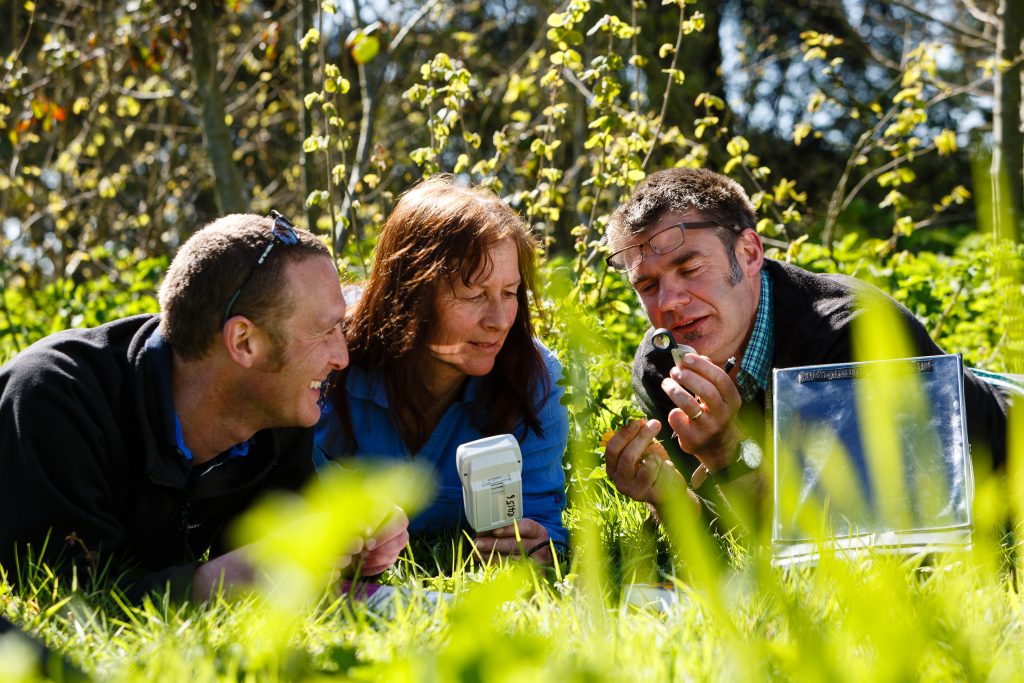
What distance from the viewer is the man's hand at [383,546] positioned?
7.45 feet

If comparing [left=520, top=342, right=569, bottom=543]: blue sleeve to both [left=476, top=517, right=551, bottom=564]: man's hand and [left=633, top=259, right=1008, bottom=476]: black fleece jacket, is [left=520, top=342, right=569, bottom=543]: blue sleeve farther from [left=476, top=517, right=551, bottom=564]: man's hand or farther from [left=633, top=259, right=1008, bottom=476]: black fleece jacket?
[left=633, top=259, right=1008, bottom=476]: black fleece jacket

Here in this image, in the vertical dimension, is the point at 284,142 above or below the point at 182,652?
above

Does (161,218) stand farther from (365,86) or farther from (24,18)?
(365,86)

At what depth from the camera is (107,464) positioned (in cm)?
229

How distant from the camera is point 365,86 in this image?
5.36 m

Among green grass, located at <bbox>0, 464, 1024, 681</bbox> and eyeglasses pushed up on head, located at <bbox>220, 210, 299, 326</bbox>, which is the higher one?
eyeglasses pushed up on head, located at <bbox>220, 210, 299, 326</bbox>

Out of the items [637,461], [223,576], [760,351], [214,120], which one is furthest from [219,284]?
[214,120]

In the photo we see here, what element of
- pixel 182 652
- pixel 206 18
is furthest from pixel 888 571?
pixel 206 18

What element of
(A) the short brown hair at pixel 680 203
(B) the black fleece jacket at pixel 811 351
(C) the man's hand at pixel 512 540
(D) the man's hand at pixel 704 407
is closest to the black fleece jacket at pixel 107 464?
(C) the man's hand at pixel 512 540

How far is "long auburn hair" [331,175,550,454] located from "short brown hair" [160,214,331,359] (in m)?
0.70

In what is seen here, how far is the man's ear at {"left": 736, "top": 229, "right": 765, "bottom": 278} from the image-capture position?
311 centimetres

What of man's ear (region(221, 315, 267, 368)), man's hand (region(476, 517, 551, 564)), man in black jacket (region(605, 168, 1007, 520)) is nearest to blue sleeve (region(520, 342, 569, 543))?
man's hand (region(476, 517, 551, 564))

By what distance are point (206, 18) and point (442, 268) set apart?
3637 millimetres

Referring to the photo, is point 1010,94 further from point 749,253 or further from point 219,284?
point 219,284
